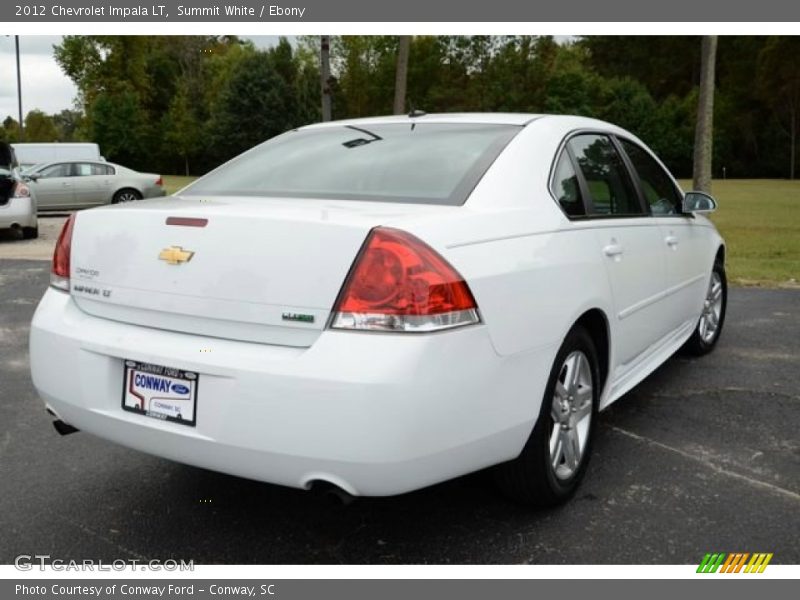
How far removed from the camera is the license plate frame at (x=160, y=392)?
8.59ft

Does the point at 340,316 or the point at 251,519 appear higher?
the point at 340,316

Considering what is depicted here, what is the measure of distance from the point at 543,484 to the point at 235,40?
88.6 meters

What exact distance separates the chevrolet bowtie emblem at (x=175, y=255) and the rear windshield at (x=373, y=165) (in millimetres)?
608

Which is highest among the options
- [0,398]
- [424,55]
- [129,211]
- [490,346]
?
[424,55]

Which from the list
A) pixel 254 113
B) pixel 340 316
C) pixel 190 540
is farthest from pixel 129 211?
pixel 254 113

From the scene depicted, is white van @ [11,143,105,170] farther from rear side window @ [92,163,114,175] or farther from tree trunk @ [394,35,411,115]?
tree trunk @ [394,35,411,115]

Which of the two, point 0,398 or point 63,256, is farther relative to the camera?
point 0,398

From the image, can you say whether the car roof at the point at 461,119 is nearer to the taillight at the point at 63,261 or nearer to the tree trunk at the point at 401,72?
the taillight at the point at 63,261

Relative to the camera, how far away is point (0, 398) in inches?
191

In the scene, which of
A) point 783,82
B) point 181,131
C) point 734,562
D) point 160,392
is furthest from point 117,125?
point 734,562

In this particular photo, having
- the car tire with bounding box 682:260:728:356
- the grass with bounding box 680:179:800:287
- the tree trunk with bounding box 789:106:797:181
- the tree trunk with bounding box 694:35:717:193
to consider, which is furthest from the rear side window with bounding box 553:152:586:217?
the tree trunk with bounding box 789:106:797:181

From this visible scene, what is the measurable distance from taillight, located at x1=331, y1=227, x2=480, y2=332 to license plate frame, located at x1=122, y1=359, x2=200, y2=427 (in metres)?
0.54

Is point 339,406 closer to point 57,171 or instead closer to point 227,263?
point 227,263

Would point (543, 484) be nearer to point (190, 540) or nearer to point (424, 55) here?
point (190, 540)
